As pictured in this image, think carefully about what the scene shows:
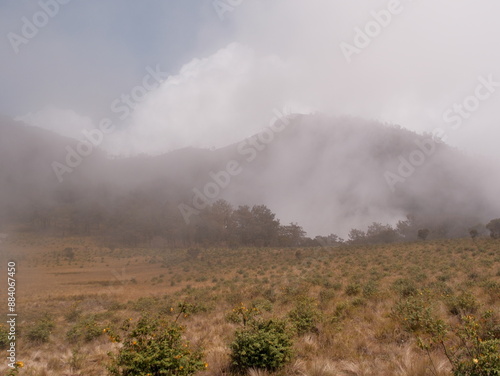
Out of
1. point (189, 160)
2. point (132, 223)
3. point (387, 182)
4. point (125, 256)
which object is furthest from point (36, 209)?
point (387, 182)

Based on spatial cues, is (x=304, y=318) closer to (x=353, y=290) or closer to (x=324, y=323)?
(x=324, y=323)

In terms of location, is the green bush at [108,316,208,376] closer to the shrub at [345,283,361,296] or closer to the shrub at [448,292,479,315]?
the shrub at [448,292,479,315]

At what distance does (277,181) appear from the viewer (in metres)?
172

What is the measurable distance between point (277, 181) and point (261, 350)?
167m

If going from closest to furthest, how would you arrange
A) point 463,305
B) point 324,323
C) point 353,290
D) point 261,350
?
1. point 261,350
2. point 463,305
3. point 324,323
4. point 353,290

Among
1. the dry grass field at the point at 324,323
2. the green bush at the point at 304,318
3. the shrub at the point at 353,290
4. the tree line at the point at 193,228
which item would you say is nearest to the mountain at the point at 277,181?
the tree line at the point at 193,228

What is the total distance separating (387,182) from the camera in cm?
17088

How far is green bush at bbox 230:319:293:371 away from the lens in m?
5.59

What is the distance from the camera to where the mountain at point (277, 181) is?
105 m

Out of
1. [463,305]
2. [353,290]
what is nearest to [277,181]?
[353,290]

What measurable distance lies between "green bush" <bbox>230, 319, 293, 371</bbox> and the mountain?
2840 inches

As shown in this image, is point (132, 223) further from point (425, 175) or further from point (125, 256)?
point (425, 175)

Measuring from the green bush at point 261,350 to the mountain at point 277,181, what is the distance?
72131 millimetres

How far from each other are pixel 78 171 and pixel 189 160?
6788 cm
